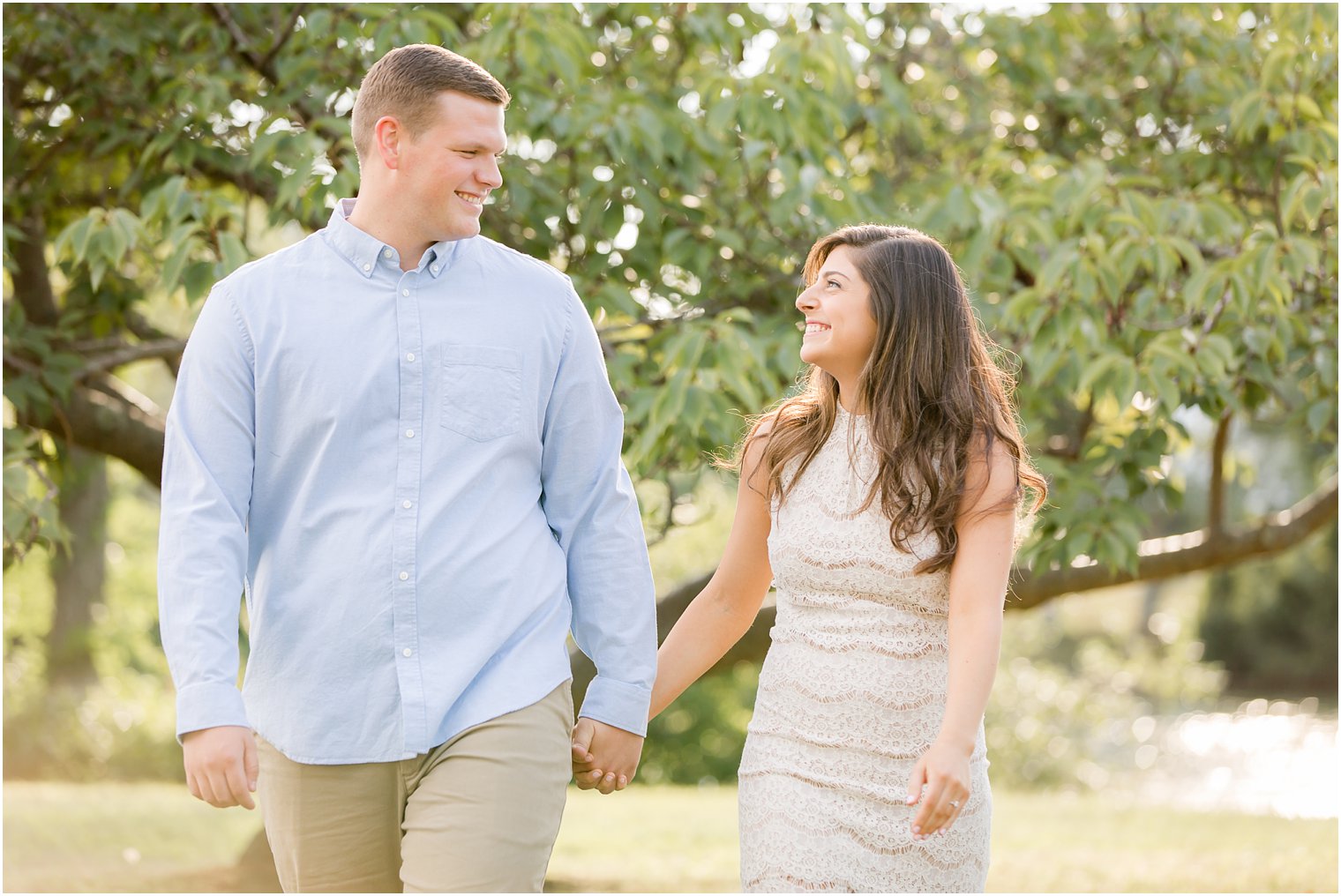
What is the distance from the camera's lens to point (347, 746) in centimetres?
235

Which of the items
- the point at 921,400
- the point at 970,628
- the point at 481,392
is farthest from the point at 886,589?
the point at 481,392

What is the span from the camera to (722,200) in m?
5.18

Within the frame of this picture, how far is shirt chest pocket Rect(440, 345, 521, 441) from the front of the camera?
96.7 inches

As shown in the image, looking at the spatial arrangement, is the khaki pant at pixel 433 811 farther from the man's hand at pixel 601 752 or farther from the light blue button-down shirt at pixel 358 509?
the man's hand at pixel 601 752

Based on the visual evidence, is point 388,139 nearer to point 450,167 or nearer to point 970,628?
point 450,167

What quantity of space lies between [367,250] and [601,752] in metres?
1.03

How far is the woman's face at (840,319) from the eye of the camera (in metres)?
2.72

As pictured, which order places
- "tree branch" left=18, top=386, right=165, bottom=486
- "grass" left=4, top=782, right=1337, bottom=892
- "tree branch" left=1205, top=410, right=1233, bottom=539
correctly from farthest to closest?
"grass" left=4, top=782, right=1337, bottom=892, "tree branch" left=1205, top=410, right=1233, bottom=539, "tree branch" left=18, top=386, right=165, bottom=486

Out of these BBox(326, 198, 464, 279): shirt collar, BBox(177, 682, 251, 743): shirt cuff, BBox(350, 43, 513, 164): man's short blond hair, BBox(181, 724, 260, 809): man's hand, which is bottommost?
BBox(181, 724, 260, 809): man's hand

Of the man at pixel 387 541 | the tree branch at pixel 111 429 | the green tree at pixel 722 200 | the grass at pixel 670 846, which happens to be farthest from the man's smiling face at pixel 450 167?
the grass at pixel 670 846

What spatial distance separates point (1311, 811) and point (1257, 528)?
587 centimetres

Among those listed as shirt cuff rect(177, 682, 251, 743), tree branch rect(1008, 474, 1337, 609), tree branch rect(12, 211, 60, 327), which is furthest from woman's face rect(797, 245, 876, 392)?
tree branch rect(12, 211, 60, 327)

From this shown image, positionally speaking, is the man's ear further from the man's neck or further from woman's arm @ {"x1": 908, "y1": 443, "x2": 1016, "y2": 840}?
woman's arm @ {"x1": 908, "y1": 443, "x2": 1016, "y2": 840}

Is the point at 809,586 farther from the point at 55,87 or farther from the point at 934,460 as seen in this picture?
the point at 55,87
